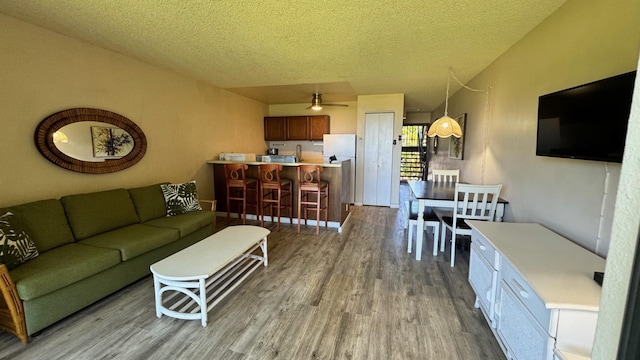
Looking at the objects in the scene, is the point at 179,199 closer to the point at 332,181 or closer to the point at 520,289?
the point at 332,181

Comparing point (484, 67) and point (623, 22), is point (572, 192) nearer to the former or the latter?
point (623, 22)

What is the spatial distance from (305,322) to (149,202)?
2.44 m

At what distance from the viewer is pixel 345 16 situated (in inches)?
90.4

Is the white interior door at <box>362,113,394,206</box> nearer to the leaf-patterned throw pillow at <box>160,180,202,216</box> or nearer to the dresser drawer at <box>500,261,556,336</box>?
the leaf-patterned throw pillow at <box>160,180,202,216</box>

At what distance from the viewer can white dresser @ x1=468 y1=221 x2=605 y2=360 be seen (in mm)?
1211

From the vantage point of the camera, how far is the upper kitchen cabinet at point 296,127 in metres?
6.66

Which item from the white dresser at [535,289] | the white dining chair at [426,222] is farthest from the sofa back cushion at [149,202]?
the white dresser at [535,289]

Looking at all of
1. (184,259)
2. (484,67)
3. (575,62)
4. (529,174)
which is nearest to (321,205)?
(184,259)

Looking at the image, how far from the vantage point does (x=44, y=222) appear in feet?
7.62

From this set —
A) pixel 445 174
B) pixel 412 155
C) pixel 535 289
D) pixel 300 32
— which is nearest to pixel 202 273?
pixel 535 289

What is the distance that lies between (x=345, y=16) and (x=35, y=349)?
336 cm

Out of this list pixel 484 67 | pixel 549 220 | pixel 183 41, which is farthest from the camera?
pixel 484 67

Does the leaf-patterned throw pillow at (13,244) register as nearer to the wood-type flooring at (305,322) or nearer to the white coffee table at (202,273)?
the wood-type flooring at (305,322)

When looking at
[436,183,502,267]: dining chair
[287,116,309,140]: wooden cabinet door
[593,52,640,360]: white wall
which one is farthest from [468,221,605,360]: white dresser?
[287,116,309,140]: wooden cabinet door
